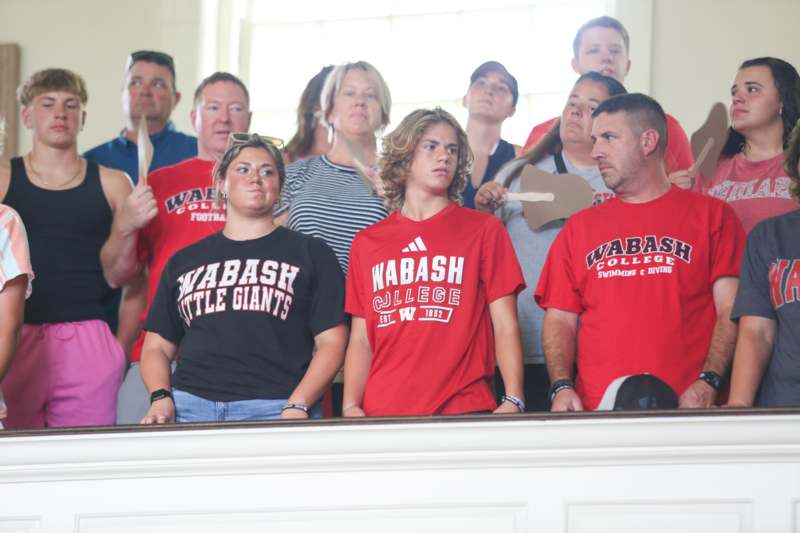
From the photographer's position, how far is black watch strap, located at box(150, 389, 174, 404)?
3.36 m

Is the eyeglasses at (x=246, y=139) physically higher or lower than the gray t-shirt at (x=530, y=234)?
higher

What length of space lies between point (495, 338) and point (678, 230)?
1.78 ft

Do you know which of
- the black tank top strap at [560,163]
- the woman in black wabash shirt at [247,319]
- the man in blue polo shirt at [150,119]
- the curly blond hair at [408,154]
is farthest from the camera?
the man in blue polo shirt at [150,119]

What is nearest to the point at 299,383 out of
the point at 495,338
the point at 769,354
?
the point at 495,338

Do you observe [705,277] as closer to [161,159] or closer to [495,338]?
[495,338]

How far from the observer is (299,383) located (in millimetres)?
3361

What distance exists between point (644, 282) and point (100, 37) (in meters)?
2.81

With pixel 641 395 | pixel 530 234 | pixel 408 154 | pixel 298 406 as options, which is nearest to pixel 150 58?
pixel 408 154

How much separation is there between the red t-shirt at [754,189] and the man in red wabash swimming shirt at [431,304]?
28.9 inches

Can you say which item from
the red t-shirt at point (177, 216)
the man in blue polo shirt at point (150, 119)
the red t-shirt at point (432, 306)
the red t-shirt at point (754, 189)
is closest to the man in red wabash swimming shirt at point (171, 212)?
the red t-shirt at point (177, 216)

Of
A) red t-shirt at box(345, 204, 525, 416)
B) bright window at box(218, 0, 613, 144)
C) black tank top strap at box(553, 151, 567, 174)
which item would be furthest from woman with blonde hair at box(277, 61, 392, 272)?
bright window at box(218, 0, 613, 144)

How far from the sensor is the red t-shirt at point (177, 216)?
3930 millimetres

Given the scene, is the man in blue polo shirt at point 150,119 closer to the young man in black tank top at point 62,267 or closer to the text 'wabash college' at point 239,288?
the young man in black tank top at point 62,267

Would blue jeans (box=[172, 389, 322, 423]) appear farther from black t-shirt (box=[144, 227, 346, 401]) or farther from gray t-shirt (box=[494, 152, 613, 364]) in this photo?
gray t-shirt (box=[494, 152, 613, 364])
